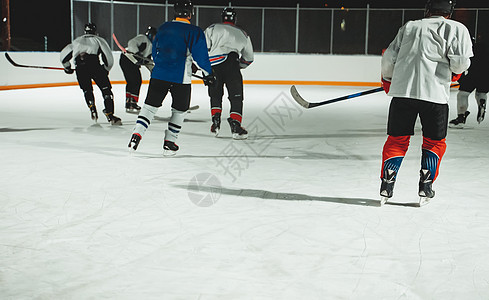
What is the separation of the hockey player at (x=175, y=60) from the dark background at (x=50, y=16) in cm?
1446

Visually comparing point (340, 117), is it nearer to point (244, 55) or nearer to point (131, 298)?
point (244, 55)

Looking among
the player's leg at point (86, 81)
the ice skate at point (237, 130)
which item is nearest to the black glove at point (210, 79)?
the ice skate at point (237, 130)

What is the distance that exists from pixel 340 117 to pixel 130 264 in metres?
5.76

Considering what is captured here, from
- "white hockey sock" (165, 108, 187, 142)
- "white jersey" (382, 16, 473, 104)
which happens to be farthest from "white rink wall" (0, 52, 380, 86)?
"white jersey" (382, 16, 473, 104)

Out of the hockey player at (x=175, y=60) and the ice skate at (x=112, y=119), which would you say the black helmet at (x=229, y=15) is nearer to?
the hockey player at (x=175, y=60)

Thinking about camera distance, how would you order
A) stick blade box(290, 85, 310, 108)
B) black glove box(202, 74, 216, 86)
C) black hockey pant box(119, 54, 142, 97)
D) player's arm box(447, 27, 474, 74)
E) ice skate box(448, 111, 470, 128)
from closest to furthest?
player's arm box(447, 27, 474, 74) < stick blade box(290, 85, 310, 108) < black glove box(202, 74, 216, 86) < ice skate box(448, 111, 470, 128) < black hockey pant box(119, 54, 142, 97)

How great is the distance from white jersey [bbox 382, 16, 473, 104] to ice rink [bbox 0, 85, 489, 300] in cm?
62

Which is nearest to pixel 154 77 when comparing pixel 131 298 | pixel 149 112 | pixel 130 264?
pixel 149 112

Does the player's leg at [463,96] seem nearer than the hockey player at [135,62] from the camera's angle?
Yes

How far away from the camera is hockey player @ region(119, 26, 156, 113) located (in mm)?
7180

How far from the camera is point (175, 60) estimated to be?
4.61m

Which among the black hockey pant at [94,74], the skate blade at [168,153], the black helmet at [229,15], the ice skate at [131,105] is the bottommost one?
the ice skate at [131,105]

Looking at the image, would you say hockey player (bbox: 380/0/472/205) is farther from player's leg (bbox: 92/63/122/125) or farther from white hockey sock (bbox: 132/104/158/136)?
player's leg (bbox: 92/63/122/125)

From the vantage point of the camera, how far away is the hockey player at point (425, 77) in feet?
10.1
